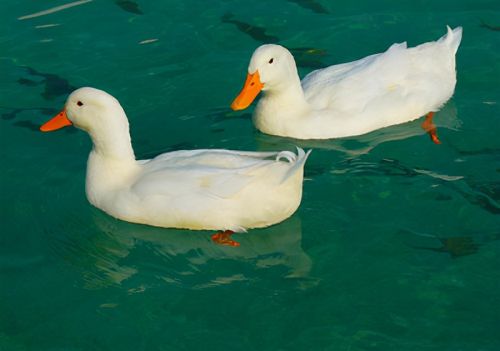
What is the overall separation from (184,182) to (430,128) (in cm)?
280

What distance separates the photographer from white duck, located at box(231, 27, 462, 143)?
905cm

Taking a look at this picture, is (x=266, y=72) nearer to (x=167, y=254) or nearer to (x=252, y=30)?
(x=167, y=254)

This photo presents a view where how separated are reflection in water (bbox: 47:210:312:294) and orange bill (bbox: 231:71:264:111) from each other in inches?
57.8

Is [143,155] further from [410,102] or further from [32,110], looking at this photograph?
[410,102]

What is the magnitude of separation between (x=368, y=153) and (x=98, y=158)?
243 cm

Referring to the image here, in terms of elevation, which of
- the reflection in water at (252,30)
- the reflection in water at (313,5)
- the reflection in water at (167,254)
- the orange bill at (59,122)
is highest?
the orange bill at (59,122)

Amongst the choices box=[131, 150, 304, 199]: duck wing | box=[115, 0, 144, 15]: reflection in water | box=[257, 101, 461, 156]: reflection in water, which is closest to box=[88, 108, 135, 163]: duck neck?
box=[131, 150, 304, 199]: duck wing

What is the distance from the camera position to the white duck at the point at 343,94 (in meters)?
9.05

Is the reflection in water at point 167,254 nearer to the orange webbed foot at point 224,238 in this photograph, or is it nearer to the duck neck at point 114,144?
the orange webbed foot at point 224,238

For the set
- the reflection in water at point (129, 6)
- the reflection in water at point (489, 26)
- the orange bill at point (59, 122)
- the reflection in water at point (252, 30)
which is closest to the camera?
the orange bill at point (59, 122)

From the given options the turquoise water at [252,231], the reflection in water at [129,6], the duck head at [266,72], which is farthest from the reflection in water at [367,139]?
the reflection in water at [129,6]

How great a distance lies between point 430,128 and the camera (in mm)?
9359

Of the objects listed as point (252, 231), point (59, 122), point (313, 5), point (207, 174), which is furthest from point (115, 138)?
point (313, 5)

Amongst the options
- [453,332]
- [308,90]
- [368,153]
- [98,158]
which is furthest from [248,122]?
[453,332]
